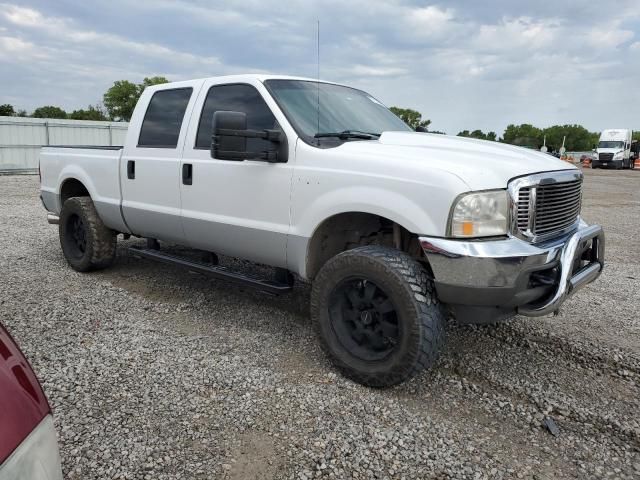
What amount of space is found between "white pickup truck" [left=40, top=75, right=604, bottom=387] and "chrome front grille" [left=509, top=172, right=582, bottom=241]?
12 mm

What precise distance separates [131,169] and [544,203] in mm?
3655

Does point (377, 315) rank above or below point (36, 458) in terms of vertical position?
below

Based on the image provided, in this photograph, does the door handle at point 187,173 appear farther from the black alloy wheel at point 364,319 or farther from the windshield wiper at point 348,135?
the black alloy wheel at point 364,319

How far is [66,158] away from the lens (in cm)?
581

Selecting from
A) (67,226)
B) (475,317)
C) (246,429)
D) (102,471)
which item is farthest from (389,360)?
(67,226)

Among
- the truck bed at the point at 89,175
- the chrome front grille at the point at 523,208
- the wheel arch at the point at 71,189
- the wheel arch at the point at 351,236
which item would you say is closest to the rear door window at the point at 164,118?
the truck bed at the point at 89,175

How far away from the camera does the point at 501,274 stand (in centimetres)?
282

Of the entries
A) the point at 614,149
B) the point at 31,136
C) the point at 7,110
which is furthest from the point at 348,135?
the point at 7,110

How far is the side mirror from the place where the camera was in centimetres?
340

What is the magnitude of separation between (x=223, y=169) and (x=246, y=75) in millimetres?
793

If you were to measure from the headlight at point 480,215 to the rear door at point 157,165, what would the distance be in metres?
2.54

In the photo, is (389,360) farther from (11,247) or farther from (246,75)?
(11,247)

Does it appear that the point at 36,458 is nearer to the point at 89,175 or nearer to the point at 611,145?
the point at 89,175

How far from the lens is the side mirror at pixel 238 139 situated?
11.1 feet
